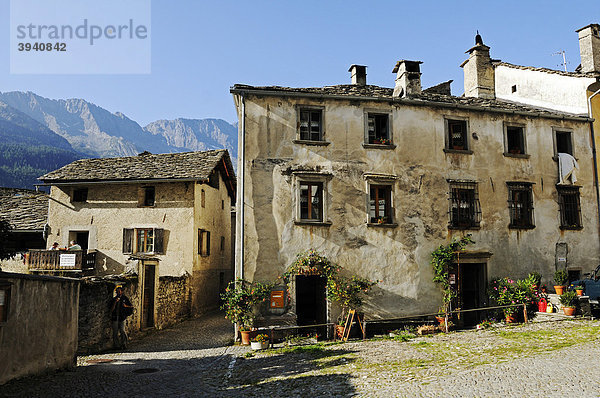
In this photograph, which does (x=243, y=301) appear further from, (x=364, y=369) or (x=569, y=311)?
(x=569, y=311)

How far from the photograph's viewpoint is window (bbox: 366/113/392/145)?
693 inches

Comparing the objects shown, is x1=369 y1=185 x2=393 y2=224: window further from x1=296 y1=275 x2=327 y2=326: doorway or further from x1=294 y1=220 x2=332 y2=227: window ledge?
x1=296 y1=275 x2=327 y2=326: doorway

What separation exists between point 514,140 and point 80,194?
70.2 ft

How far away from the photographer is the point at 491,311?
58.3ft

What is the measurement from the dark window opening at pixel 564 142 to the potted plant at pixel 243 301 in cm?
1457

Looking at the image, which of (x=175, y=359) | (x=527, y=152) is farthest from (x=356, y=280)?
(x=527, y=152)

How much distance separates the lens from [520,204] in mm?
18844

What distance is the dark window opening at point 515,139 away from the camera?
19289 millimetres

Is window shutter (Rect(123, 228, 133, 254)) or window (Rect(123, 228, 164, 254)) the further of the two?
window shutter (Rect(123, 228, 133, 254))

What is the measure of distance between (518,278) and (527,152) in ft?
17.6

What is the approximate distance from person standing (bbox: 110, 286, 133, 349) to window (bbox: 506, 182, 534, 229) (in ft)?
49.5

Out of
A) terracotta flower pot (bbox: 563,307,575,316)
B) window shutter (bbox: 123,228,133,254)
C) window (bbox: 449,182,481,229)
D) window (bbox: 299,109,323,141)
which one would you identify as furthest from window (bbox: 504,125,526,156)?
window shutter (bbox: 123,228,133,254)

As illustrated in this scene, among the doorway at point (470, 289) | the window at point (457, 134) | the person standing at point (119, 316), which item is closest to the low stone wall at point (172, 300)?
the person standing at point (119, 316)

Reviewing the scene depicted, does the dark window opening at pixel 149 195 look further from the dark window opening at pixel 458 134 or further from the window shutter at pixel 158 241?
the dark window opening at pixel 458 134
